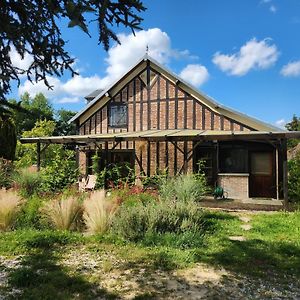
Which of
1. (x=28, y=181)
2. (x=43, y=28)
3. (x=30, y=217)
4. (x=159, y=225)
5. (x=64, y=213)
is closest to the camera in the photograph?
(x=43, y=28)

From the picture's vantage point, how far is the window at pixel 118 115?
716 inches

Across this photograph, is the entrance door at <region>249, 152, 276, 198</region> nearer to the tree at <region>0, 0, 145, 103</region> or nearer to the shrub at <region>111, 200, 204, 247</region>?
the shrub at <region>111, 200, 204, 247</region>

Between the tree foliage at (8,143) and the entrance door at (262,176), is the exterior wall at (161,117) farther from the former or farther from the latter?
the tree foliage at (8,143)

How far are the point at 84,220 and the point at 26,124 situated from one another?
4059cm

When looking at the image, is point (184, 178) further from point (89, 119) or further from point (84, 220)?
point (89, 119)

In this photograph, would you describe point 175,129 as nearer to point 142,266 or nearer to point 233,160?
point 233,160

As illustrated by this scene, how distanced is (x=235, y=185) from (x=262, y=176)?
1.60 m

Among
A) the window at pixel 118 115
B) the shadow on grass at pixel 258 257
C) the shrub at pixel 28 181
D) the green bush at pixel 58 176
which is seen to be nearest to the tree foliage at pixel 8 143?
the window at pixel 118 115

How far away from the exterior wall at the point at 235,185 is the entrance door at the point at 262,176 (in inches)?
46.4

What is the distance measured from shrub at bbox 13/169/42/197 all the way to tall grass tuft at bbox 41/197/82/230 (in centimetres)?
468

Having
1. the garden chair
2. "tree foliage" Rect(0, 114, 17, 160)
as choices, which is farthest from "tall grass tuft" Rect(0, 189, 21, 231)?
"tree foliage" Rect(0, 114, 17, 160)

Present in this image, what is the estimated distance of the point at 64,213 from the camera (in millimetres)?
8195

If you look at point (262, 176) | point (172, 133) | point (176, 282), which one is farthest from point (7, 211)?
point (262, 176)

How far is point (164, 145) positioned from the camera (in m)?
16.8
